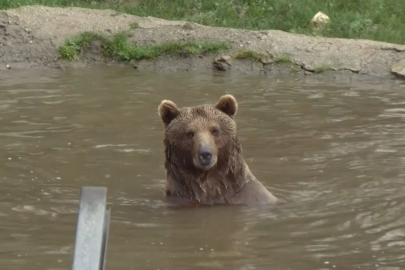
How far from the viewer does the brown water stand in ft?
21.2

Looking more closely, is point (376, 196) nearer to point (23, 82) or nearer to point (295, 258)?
point (295, 258)

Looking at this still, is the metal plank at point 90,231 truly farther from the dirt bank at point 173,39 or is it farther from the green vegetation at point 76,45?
the green vegetation at point 76,45

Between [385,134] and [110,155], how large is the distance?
2.85 m

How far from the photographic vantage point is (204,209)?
25.3ft

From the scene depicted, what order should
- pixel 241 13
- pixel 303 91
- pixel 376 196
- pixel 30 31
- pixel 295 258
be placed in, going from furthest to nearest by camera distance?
1. pixel 241 13
2. pixel 30 31
3. pixel 303 91
4. pixel 376 196
5. pixel 295 258

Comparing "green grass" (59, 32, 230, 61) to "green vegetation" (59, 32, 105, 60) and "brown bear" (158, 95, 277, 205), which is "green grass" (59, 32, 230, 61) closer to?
"green vegetation" (59, 32, 105, 60)

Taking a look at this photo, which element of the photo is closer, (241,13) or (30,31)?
(30,31)

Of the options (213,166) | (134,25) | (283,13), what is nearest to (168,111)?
(213,166)

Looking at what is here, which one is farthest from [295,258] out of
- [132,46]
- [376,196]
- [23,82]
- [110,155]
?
[132,46]

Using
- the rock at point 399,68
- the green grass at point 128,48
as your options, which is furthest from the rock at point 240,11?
the rock at point 399,68

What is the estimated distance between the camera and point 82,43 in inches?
585

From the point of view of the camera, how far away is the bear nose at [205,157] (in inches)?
290

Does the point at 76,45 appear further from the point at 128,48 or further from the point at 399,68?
the point at 399,68

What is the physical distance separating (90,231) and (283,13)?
44.5ft
